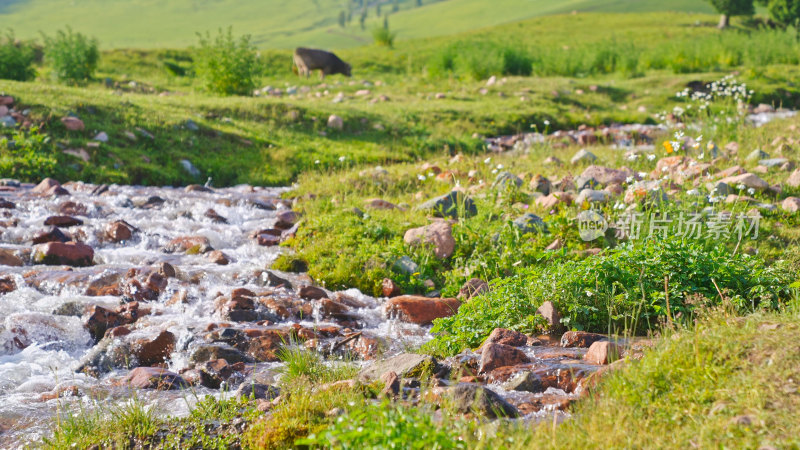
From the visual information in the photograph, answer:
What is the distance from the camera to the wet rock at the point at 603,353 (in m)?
4.38

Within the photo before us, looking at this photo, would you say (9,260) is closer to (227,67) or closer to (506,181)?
(506,181)

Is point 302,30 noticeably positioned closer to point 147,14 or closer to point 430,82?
point 147,14

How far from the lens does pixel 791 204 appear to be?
7.64 metres

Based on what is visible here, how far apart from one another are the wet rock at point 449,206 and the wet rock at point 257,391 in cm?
435

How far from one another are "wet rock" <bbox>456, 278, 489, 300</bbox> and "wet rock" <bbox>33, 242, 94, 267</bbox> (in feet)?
13.9

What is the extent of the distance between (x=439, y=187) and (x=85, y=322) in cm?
575

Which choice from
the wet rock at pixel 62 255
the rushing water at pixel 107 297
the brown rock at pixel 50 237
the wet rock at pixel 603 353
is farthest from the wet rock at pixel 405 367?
the brown rock at pixel 50 237

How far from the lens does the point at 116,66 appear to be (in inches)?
1057

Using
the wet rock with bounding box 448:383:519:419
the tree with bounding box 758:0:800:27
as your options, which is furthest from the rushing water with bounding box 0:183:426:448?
the tree with bounding box 758:0:800:27

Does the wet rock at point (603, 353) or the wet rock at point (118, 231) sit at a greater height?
the wet rock at point (118, 231)

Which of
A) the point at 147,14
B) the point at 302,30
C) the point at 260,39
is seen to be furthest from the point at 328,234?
the point at 147,14

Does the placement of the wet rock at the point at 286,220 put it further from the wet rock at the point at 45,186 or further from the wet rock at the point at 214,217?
the wet rock at the point at 45,186

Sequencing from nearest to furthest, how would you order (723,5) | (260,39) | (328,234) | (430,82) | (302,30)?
(328,234) < (430,82) < (723,5) < (260,39) < (302,30)

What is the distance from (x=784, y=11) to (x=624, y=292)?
180ft
